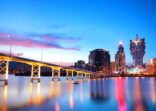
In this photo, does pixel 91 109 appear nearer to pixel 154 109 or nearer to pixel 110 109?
pixel 110 109

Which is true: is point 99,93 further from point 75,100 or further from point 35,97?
point 75,100

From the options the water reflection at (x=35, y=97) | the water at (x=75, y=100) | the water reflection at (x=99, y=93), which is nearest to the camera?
the water at (x=75, y=100)

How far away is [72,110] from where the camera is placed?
34062 mm

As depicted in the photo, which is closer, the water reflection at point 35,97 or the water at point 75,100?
the water at point 75,100

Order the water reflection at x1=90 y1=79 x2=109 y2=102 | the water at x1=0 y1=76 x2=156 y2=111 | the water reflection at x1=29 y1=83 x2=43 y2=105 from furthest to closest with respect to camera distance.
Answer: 1. the water reflection at x1=90 y1=79 x2=109 y2=102
2. the water reflection at x1=29 y1=83 x2=43 y2=105
3. the water at x1=0 y1=76 x2=156 y2=111

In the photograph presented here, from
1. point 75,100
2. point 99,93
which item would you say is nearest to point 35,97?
point 75,100

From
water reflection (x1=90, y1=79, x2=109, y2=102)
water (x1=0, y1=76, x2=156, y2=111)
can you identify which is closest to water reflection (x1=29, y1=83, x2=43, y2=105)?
water (x1=0, y1=76, x2=156, y2=111)

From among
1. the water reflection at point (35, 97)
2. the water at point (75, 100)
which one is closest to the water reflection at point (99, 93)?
the water at point (75, 100)

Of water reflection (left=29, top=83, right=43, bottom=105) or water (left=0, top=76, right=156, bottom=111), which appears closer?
water (left=0, top=76, right=156, bottom=111)

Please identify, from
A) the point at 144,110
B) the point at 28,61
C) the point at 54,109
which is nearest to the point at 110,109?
the point at 144,110

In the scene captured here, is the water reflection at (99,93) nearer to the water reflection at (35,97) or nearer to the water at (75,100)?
the water at (75,100)

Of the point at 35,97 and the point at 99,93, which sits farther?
the point at 99,93

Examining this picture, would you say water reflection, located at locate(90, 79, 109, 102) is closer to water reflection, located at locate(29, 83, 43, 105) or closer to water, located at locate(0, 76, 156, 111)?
water, located at locate(0, 76, 156, 111)

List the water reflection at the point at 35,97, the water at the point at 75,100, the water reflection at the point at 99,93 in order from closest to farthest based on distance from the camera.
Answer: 1. the water at the point at 75,100
2. the water reflection at the point at 35,97
3. the water reflection at the point at 99,93
